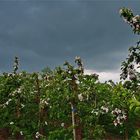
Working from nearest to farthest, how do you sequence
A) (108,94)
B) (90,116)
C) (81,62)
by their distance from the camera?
(81,62)
(90,116)
(108,94)

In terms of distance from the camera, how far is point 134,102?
1273 centimetres

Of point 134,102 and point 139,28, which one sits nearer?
point 134,102

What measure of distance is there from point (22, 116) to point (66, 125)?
8.24 feet

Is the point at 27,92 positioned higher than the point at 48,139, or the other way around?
the point at 27,92

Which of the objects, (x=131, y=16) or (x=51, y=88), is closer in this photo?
(x=131, y=16)

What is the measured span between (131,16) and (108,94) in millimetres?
12192

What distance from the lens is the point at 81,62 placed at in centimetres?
2359

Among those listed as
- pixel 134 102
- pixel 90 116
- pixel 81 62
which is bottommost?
pixel 134 102

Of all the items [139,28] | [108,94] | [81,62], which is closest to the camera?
[139,28]

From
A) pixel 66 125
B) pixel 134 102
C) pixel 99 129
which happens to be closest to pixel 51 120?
pixel 66 125

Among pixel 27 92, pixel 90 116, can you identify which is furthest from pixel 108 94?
pixel 27 92

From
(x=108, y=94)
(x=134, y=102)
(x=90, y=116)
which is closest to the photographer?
(x=134, y=102)

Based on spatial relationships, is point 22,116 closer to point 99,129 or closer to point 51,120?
point 51,120

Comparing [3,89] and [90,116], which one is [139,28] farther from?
[3,89]
